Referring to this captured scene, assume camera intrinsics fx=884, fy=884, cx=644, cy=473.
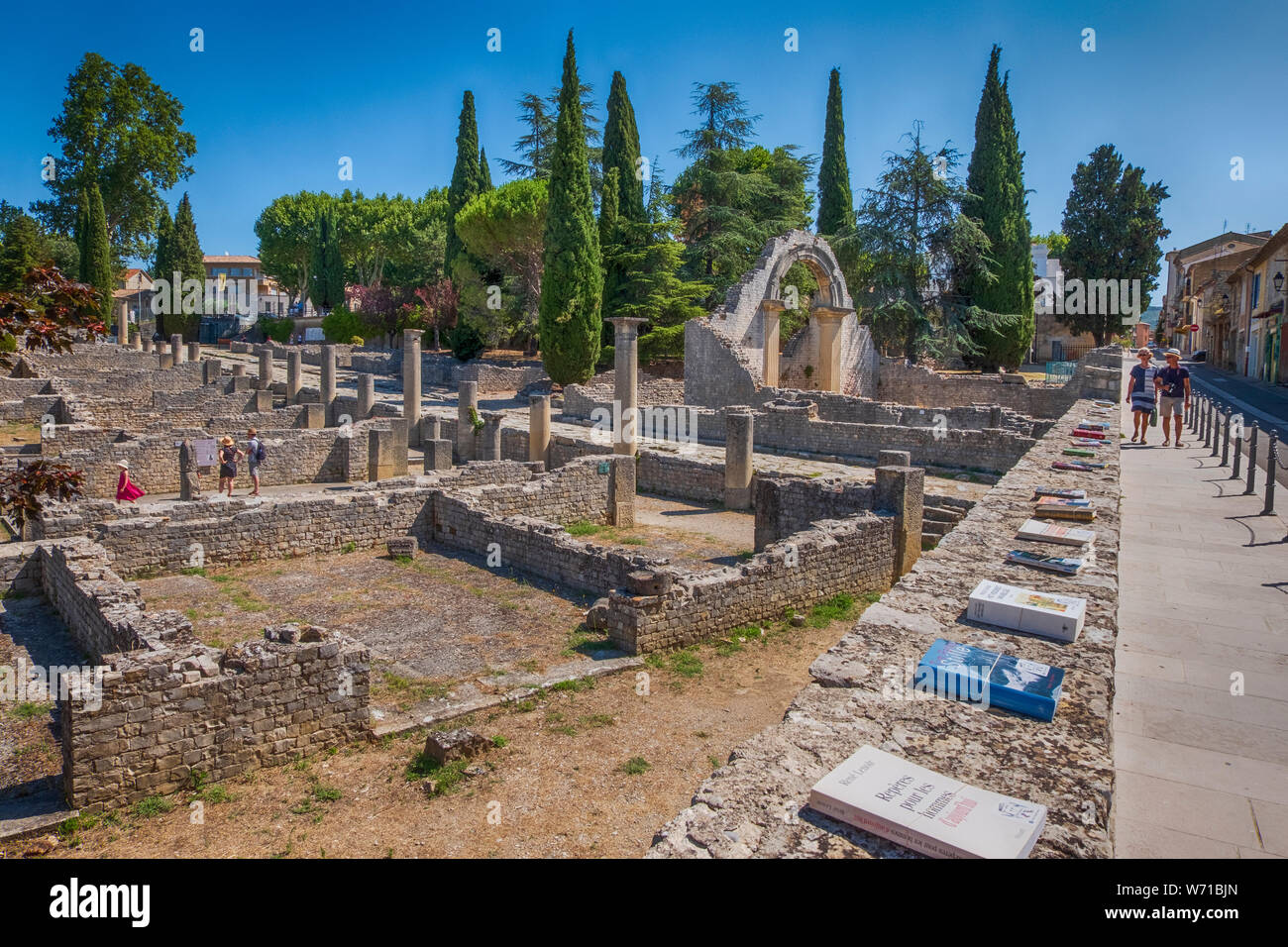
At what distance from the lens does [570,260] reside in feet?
112

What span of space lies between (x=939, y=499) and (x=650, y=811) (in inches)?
398

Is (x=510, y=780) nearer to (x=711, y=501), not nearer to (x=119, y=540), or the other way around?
(x=119, y=540)

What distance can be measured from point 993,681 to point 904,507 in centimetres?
844

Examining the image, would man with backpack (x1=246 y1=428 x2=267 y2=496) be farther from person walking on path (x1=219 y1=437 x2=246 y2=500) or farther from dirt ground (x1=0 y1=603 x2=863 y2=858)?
dirt ground (x1=0 y1=603 x2=863 y2=858)

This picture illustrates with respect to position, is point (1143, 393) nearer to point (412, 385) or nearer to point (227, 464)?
point (227, 464)

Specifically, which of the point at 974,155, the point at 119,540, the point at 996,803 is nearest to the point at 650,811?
the point at 996,803

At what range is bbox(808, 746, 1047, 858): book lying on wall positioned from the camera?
8.07 ft

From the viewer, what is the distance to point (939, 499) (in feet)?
47.1

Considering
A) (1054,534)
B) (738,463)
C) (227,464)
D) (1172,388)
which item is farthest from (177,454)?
(1172,388)

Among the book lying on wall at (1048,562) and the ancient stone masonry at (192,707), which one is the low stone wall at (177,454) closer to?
the ancient stone masonry at (192,707)

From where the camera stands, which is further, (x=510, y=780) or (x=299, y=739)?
(x=299, y=739)

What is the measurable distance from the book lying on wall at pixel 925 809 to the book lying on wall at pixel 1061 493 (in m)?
5.09

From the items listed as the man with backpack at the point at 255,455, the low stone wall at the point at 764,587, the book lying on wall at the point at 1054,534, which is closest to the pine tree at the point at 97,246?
the man with backpack at the point at 255,455

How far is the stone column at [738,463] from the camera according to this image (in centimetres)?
1677
